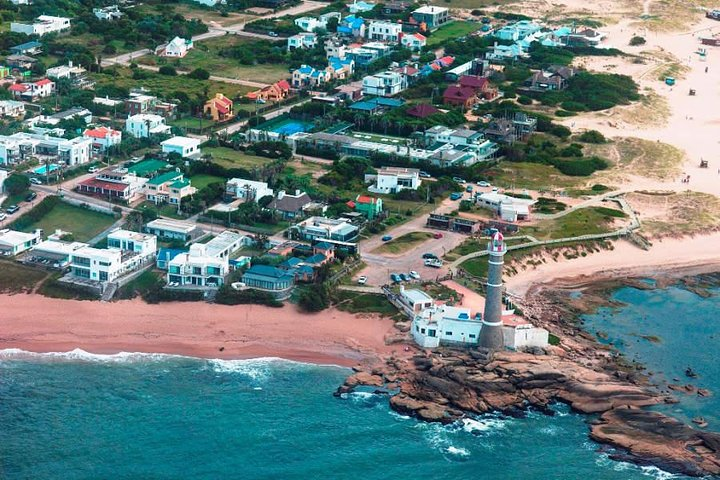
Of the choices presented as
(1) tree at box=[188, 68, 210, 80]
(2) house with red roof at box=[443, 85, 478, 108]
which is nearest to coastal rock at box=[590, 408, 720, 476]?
(2) house with red roof at box=[443, 85, 478, 108]

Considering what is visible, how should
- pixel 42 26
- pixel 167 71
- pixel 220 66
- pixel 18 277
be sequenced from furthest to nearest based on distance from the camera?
pixel 42 26 < pixel 220 66 < pixel 167 71 < pixel 18 277

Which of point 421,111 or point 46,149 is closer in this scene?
point 46,149

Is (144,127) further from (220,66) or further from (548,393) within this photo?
(548,393)

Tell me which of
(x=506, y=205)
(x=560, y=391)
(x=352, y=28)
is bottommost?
(x=560, y=391)

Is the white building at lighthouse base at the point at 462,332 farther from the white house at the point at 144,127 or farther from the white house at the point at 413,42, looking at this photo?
the white house at the point at 413,42

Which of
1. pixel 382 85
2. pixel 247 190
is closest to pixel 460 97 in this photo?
pixel 382 85

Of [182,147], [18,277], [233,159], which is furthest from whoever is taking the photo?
[233,159]
